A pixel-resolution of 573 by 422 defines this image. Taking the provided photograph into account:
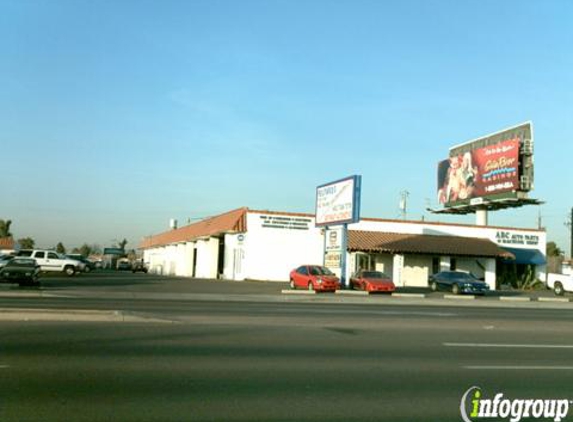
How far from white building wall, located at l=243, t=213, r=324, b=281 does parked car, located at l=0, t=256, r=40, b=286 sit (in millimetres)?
18346

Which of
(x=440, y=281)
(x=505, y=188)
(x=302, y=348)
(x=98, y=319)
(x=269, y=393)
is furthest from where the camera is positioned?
(x=505, y=188)

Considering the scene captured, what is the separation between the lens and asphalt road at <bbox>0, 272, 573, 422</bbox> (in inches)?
281

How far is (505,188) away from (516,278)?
26.4 ft

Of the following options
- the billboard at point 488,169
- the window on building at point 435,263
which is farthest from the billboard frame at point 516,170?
the window on building at point 435,263

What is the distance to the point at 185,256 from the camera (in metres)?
70.5

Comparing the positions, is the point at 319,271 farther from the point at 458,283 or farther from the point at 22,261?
the point at 22,261

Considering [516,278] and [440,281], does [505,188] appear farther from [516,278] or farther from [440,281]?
[440,281]

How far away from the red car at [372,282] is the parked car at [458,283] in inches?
170

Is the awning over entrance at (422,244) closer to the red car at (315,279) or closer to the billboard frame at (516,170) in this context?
the billboard frame at (516,170)

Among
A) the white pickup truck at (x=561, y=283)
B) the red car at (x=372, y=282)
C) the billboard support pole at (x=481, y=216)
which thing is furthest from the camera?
the billboard support pole at (x=481, y=216)

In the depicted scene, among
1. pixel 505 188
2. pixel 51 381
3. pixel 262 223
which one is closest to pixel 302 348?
pixel 51 381

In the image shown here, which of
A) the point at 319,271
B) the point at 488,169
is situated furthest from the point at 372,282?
the point at 488,169

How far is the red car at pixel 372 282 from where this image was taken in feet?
119

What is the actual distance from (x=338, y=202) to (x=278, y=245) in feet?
31.4
